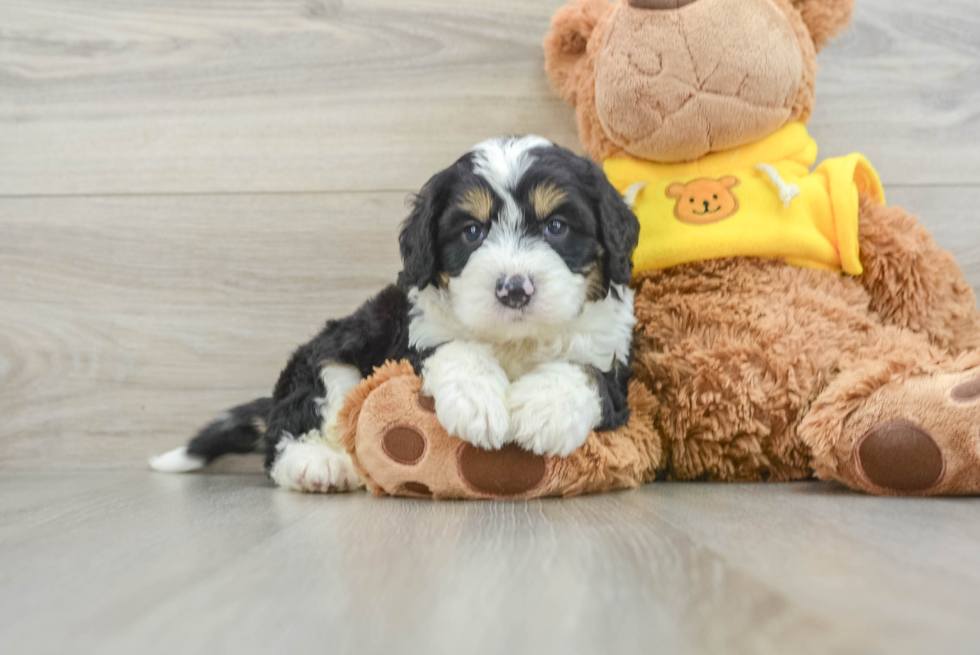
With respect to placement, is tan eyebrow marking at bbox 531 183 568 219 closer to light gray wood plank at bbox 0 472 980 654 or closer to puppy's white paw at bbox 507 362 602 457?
puppy's white paw at bbox 507 362 602 457

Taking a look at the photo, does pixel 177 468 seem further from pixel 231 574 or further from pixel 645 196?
pixel 645 196

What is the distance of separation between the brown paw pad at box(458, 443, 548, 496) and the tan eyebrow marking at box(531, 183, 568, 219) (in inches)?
18.2

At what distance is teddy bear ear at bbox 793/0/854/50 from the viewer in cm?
173

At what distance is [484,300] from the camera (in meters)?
1.34

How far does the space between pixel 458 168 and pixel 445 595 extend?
98 centimetres

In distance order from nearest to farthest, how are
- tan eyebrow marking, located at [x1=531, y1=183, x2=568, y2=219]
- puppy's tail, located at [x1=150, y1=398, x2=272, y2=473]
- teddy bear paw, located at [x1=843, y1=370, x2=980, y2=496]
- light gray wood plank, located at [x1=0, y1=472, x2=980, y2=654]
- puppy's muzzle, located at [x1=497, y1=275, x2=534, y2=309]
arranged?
1. light gray wood plank, located at [x1=0, y1=472, x2=980, y2=654]
2. teddy bear paw, located at [x1=843, y1=370, x2=980, y2=496]
3. puppy's muzzle, located at [x1=497, y1=275, x2=534, y2=309]
4. tan eyebrow marking, located at [x1=531, y1=183, x2=568, y2=219]
5. puppy's tail, located at [x1=150, y1=398, x2=272, y2=473]

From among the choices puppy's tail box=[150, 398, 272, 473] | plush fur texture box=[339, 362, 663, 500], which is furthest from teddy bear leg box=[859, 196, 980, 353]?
puppy's tail box=[150, 398, 272, 473]

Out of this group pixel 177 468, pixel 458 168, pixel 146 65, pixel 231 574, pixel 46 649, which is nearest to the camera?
pixel 46 649

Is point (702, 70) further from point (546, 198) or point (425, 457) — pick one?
point (425, 457)

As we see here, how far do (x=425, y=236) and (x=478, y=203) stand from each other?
132mm

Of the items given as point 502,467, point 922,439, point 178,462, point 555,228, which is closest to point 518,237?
point 555,228

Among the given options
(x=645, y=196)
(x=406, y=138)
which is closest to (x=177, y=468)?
(x=406, y=138)

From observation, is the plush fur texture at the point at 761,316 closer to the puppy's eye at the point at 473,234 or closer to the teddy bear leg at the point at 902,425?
the teddy bear leg at the point at 902,425

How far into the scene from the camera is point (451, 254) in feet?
4.83
